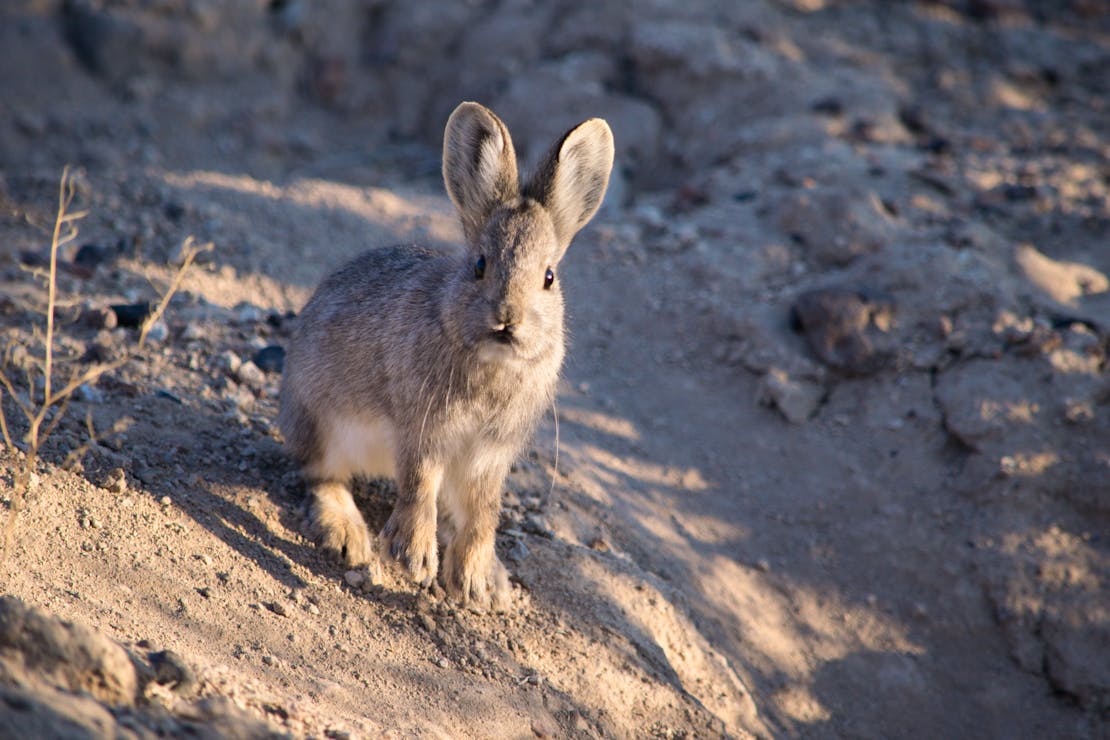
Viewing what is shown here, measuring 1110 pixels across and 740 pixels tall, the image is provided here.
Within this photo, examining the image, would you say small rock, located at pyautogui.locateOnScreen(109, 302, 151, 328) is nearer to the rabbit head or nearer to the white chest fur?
the white chest fur

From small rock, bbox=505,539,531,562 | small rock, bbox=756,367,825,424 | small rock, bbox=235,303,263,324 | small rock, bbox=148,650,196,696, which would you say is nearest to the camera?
small rock, bbox=148,650,196,696

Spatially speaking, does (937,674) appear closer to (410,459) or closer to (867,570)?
(867,570)

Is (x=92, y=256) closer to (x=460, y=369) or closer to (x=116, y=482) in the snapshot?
(x=116, y=482)

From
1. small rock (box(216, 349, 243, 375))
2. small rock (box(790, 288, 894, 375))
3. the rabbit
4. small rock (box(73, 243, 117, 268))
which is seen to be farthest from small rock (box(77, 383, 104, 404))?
small rock (box(790, 288, 894, 375))

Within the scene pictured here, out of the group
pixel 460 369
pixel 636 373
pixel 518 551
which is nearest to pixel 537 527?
pixel 518 551

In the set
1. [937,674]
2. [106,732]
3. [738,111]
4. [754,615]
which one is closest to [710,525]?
[754,615]

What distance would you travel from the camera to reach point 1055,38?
32.6ft

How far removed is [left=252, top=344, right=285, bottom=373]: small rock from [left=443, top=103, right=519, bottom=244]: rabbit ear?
1869 mm

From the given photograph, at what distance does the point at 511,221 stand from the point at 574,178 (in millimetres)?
407

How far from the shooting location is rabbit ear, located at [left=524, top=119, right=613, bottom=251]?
14.2 feet

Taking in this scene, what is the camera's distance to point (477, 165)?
4.39m

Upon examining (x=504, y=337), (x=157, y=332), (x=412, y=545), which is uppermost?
(x=504, y=337)

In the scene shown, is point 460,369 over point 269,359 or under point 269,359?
over

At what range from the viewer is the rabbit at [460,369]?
4.16 meters
